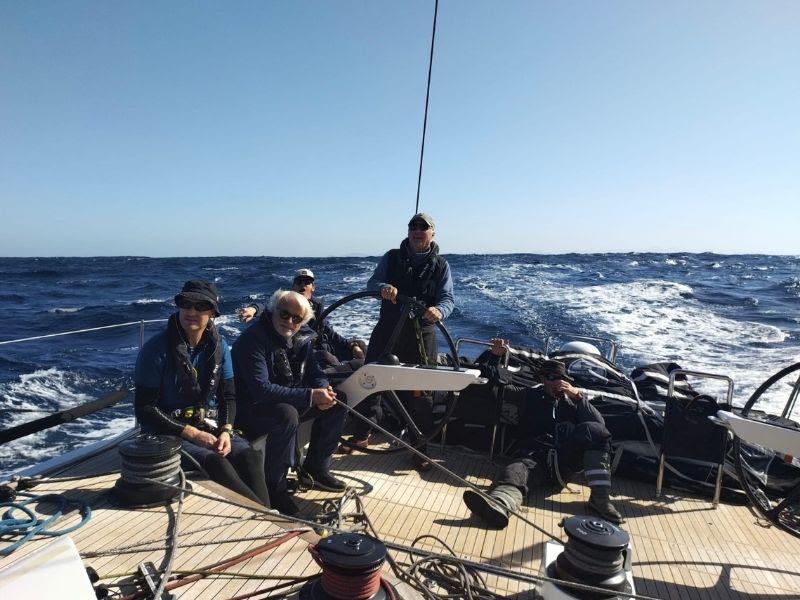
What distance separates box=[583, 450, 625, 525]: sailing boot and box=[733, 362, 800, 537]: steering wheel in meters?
0.60

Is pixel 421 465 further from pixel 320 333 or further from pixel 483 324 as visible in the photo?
pixel 483 324

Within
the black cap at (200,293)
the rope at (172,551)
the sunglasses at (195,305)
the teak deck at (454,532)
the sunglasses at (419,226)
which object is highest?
the sunglasses at (419,226)

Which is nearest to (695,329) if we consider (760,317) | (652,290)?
(760,317)

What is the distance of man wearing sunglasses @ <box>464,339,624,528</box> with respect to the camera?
270 cm

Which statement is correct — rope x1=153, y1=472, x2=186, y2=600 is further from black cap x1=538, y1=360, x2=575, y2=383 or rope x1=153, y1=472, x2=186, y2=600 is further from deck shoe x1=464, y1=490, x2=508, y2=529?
black cap x1=538, y1=360, x2=575, y2=383

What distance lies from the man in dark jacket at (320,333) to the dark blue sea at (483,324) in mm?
1414

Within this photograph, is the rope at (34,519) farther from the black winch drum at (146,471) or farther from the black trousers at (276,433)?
the black trousers at (276,433)

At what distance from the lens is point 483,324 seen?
1105 cm

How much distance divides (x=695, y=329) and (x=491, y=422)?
31.4 feet

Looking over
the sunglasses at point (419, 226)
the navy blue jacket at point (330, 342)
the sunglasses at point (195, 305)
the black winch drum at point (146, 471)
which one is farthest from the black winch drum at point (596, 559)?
the navy blue jacket at point (330, 342)

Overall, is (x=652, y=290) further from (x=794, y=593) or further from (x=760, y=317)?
(x=794, y=593)

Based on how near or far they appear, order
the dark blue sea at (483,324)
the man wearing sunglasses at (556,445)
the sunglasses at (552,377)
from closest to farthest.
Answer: the man wearing sunglasses at (556,445) < the sunglasses at (552,377) < the dark blue sea at (483,324)

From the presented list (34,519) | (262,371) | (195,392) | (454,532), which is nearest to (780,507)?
(454,532)

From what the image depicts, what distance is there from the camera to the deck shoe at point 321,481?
2.80 metres
